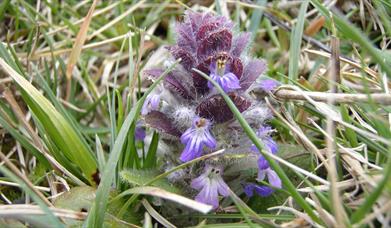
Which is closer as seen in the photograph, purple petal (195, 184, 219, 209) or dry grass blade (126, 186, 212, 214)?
dry grass blade (126, 186, 212, 214)

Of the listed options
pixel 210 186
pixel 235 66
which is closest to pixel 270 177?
pixel 210 186

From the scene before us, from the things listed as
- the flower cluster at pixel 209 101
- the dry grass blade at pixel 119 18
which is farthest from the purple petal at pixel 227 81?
the dry grass blade at pixel 119 18

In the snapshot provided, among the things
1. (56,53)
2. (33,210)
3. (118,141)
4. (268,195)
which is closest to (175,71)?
(118,141)

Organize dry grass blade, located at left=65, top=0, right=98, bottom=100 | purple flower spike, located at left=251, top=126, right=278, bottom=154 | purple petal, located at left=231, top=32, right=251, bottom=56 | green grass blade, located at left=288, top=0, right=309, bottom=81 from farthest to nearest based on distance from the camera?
dry grass blade, located at left=65, top=0, right=98, bottom=100 < green grass blade, located at left=288, top=0, right=309, bottom=81 < purple petal, located at left=231, top=32, right=251, bottom=56 < purple flower spike, located at left=251, top=126, right=278, bottom=154

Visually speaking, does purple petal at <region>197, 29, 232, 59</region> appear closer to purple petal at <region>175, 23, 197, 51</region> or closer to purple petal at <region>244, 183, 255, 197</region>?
purple petal at <region>175, 23, 197, 51</region>

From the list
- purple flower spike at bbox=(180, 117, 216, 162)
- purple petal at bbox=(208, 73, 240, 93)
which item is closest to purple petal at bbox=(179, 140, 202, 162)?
purple flower spike at bbox=(180, 117, 216, 162)

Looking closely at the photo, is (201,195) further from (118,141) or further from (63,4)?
(63,4)

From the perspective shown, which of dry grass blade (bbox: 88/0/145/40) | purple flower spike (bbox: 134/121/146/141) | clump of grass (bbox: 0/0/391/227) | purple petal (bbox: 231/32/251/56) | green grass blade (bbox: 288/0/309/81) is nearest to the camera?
clump of grass (bbox: 0/0/391/227)

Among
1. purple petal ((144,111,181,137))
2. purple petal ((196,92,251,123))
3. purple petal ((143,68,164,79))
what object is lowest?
purple petal ((144,111,181,137))

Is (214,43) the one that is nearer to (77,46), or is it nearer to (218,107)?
(218,107)
